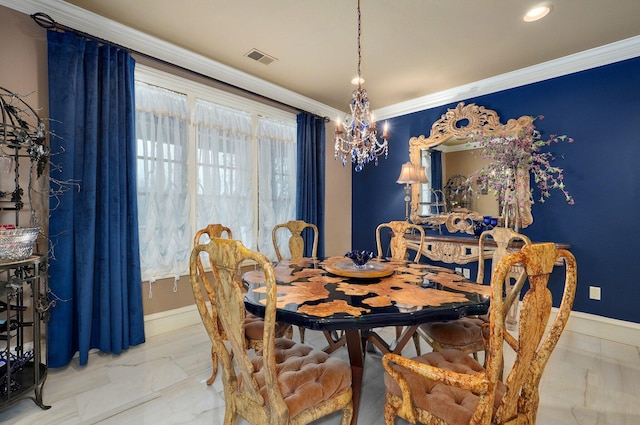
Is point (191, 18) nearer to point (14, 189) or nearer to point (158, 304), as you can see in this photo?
point (14, 189)

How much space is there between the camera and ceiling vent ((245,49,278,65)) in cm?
295

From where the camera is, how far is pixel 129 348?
2559 millimetres

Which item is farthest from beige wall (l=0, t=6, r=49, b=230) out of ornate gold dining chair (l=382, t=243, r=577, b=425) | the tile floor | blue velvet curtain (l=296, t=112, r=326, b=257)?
ornate gold dining chair (l=382, t=243, r=577, b=425)

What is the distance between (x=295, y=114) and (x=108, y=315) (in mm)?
3029

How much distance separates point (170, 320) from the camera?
296cm

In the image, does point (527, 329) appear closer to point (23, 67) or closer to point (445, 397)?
point (445, 397)

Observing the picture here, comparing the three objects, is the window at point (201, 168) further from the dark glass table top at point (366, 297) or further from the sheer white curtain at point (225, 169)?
the dark glass table top at point (366, 297)

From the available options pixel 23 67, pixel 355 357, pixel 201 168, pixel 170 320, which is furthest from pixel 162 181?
pixel 355 357

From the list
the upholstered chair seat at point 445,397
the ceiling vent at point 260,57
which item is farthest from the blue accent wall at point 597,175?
the ceiling vent at point 260,57

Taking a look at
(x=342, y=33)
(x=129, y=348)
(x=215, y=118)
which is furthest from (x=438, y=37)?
(x=129, y=348)

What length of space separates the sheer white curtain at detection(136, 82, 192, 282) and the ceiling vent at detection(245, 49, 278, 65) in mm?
791

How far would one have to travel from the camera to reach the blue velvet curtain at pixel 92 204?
221 cm

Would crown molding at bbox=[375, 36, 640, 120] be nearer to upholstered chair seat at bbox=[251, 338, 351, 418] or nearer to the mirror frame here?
the mirror frame

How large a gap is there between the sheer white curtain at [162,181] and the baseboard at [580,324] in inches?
15.4
